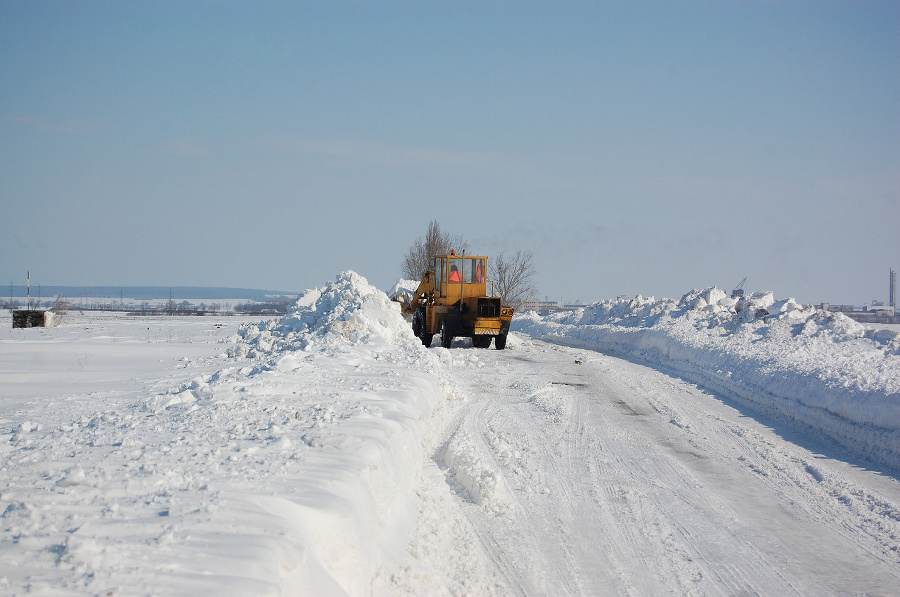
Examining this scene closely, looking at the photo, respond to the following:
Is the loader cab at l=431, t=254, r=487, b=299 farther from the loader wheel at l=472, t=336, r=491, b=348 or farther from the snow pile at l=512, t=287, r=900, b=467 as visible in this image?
the snow pile at l=512, t=287, r=900, b=467

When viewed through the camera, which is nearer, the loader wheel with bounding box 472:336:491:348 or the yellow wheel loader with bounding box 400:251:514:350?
the yellow wheel loader with bounding box 400:251:514:350

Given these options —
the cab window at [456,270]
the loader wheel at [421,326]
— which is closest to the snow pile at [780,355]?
the cab window at [456,270]

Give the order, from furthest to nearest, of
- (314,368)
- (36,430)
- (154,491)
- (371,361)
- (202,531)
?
(371,361)
(314,368)
(36,430)
(154,491)
(202,531)

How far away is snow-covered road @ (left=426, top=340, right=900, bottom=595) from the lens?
4.95 meters

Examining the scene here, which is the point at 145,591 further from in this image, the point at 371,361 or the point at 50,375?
the point at 50,375

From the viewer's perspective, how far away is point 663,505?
646cm

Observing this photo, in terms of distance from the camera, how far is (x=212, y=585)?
3215mm

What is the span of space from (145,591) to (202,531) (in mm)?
664


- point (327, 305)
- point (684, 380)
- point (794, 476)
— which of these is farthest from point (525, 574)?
point (327, 305)

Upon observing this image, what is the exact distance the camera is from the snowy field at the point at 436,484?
12.3ft

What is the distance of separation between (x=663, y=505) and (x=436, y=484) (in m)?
2.16

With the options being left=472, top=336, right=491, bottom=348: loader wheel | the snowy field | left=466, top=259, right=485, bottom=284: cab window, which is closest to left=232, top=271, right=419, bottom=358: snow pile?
left=472, top=336, right=491, bottom=348: loader wheel

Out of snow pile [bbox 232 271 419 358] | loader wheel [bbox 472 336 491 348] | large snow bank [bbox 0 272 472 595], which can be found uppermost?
snow pile [bbox 232 271 419 358]

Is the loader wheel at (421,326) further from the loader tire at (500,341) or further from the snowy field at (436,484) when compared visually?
the snowy field at (436,484)
